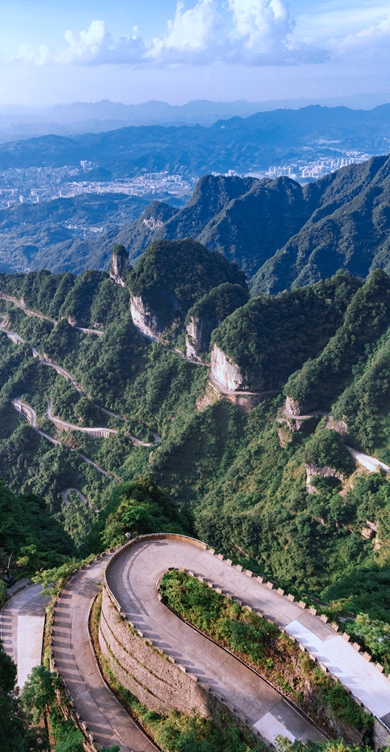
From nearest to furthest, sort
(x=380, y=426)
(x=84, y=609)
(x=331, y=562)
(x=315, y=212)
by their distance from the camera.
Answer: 1. (x=84, y=609)
2. (x=331, y=562)
3. (x=380, y=426)
4. (x=315, y=212)

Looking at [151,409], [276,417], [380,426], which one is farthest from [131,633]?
[151,409]

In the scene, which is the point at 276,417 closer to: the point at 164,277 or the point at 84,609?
the point at 164,277

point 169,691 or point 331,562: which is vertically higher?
point 169,691

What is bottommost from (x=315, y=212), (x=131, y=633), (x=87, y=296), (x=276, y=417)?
(x=276, y=417)

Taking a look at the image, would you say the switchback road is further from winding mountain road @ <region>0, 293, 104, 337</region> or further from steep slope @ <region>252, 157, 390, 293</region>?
steep slope @ <region>252, 157, 390, 293</region>

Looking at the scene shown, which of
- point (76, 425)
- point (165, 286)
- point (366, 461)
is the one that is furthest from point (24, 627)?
point (165, 286)

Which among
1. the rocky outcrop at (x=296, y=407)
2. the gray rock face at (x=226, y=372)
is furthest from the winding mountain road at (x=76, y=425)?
the rocky outcrop at (x=296, y=407)

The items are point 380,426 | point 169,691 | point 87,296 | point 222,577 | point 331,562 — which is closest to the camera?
point 169,691
